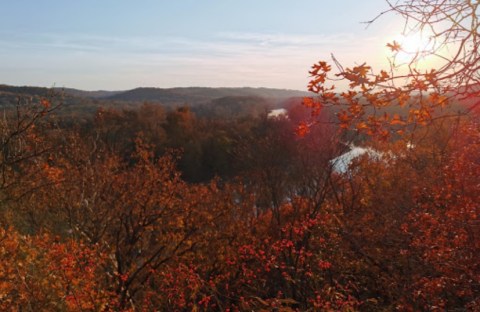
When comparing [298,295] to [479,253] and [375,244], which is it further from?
[479,253]

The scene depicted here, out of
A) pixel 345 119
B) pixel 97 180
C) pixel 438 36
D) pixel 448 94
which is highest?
pixel 438 36

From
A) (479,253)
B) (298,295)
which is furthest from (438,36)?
(298,295)

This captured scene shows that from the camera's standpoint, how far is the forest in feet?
19.0

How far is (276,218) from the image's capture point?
73.1 feet

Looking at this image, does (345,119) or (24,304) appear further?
(24,304)

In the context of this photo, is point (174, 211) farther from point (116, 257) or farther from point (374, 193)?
point (374, 193)

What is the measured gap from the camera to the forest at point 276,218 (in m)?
5.79

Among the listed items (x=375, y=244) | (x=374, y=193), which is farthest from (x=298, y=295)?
(x=374, y=193)

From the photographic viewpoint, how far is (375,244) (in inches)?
589

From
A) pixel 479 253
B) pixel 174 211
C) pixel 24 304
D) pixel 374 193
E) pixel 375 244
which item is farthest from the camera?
pixel 374 193

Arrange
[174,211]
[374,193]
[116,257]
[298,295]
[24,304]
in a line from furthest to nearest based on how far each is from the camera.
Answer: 1. [374,193]
2. [174,211]
3. [116,257]
4. [298,295]
5. [24,304]

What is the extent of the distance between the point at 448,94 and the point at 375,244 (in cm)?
1121

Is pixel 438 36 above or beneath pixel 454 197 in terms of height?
above

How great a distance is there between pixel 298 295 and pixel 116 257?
331 inches
